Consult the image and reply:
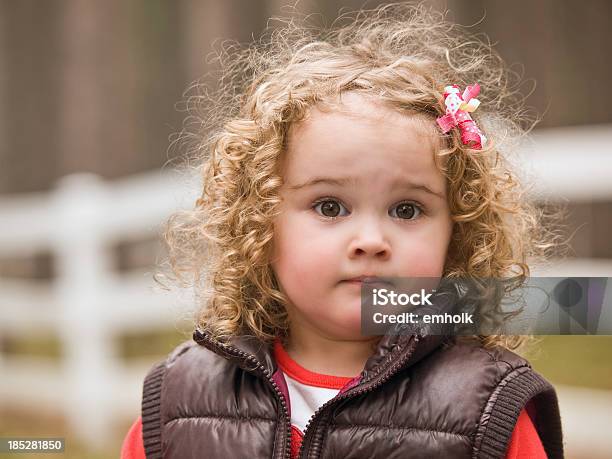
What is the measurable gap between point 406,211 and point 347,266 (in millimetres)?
147

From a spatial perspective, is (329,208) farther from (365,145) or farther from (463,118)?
(463,118)

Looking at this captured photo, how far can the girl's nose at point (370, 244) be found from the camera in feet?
5.14

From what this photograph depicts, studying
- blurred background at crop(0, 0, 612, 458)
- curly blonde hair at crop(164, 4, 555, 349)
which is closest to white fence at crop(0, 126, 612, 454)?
blurred background at crop(0, 0, 612, 458)

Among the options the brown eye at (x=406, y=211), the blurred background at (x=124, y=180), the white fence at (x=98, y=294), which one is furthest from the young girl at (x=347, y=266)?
the white fence at (x=98, y=294)

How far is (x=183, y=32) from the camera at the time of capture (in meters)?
8.05

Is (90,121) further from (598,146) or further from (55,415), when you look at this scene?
(598,146)

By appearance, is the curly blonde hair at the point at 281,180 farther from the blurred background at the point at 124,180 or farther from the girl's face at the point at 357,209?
the blurred background at the point at 124,180

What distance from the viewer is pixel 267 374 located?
5.47 ft

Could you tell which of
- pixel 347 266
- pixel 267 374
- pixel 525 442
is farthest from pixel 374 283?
pixel 525 442

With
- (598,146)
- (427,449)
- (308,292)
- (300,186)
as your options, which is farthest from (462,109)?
(598,146)

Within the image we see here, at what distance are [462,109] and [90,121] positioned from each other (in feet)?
20.3

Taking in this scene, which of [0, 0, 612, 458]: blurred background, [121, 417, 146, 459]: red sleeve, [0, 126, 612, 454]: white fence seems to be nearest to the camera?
[121, 417, 146, 459]: red sleeve

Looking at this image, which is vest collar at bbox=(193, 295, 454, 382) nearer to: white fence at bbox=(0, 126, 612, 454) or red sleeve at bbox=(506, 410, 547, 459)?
red sleeve at bbox=(506, 410, 547, 459)

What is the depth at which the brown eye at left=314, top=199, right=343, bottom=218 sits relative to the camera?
164 cm
